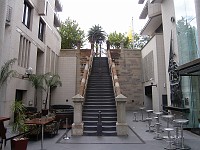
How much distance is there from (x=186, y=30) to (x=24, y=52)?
987 cm

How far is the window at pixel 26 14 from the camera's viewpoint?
506 inches

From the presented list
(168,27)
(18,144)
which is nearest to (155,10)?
(168,27)

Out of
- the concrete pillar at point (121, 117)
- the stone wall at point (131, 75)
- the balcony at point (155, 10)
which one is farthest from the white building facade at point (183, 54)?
the stone wall at point (131, 75)

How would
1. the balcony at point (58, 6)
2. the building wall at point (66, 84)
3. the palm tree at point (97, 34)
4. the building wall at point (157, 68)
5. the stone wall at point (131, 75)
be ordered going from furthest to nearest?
the palm tree at point (97, 34), the balcony at point (58, 6), the stone wall at point (131, 75), the building wall at point (66, 84), the building wall at point (157, 68)

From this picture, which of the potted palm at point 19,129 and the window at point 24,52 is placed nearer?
the potted palm at point 19,129

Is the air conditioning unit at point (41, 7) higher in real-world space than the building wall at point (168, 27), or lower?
higher

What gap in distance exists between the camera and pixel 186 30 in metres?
9.43

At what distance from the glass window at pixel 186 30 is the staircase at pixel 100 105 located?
4538 mm

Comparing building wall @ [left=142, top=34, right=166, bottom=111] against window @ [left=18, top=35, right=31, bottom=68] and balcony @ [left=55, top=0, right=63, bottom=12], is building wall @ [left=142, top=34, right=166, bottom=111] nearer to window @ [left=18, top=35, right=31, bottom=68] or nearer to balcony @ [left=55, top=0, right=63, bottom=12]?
window @ [left=18, top=35, right=31, bottom=68]

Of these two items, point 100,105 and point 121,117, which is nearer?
point 121,117

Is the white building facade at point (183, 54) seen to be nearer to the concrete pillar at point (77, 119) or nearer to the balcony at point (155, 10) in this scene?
the balcony at point (155, 10)

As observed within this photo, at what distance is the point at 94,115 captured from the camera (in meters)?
9.44

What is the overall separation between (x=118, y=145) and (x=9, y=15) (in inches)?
343

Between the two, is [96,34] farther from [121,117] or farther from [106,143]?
[106,143]
